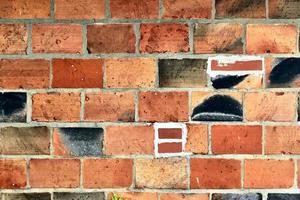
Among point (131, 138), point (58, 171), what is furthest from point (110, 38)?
point (58, 171)

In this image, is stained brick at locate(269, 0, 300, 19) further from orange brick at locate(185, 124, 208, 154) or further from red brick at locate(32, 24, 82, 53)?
red brick at locate(32, 24, 82, 53)

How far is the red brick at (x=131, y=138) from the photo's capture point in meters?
1.19

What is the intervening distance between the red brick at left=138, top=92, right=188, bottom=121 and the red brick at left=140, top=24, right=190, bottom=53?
133 millimetres

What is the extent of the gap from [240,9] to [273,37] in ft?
0.42

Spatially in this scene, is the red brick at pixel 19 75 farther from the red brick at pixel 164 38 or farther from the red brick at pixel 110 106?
the red brick at pixel 164 38

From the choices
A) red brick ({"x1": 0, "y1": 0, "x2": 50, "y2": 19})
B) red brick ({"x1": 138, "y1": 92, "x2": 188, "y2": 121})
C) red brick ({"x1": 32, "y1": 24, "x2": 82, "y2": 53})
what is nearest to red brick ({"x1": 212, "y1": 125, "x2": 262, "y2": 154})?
red brick ({"x1": 138, "y1": 92, "x2": 188, "y2": 121})

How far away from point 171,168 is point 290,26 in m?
0.55

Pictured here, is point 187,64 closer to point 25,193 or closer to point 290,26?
point 290,26

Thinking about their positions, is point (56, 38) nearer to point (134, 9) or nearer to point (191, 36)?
point (134, 9)

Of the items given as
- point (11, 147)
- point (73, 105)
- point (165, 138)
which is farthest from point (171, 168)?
point (11, 147)

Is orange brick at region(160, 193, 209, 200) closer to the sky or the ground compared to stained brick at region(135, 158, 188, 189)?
closer to the ground

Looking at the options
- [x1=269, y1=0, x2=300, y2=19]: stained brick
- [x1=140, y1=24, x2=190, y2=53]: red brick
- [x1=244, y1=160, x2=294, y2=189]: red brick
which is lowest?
[x1=244, y1=160, x2=294, y2=189]: red brick

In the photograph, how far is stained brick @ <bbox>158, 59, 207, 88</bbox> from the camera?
46.6 inches

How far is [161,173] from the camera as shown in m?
1.20
